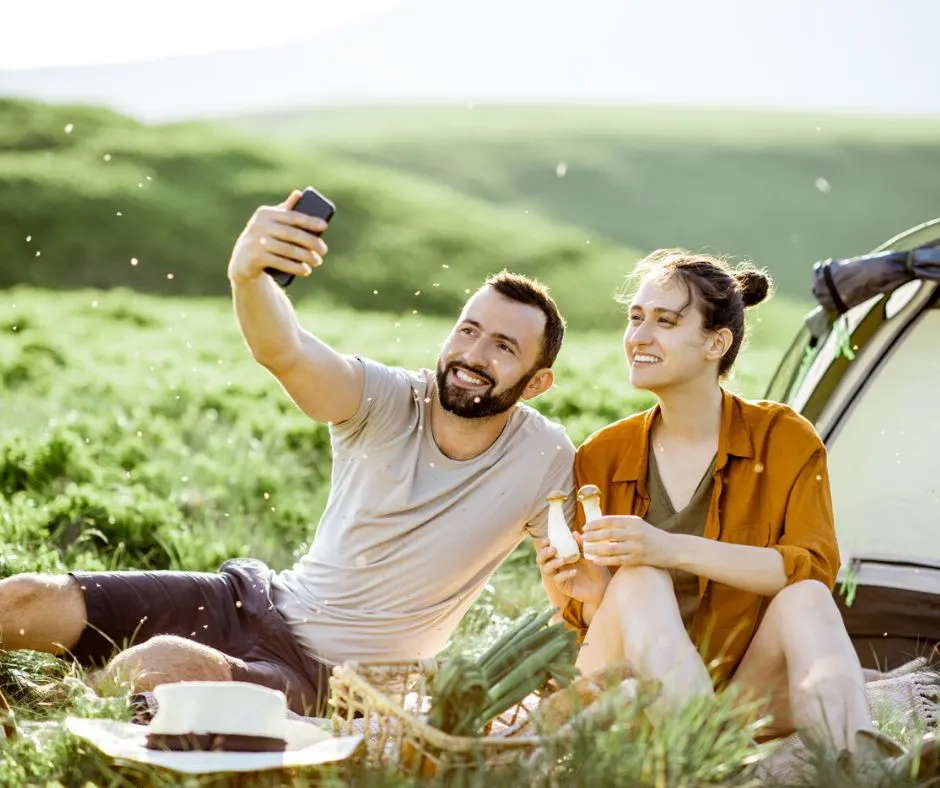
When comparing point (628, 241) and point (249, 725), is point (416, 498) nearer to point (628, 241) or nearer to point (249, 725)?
point (249, 725)

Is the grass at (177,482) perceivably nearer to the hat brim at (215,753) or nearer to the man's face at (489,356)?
the hat brim at (215,753)

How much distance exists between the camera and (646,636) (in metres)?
3.43

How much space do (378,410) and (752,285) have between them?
4.33 ft

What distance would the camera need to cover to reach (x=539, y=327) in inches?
163

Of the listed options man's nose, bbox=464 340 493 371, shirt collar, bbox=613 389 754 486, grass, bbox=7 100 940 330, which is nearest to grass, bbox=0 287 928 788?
shirt collar, bbox=613 389 754 486

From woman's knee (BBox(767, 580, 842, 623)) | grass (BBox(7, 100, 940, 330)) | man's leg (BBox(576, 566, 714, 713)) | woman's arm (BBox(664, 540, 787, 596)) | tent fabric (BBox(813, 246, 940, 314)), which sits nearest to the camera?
man's leg (BBox(576, 566, 714, 713))

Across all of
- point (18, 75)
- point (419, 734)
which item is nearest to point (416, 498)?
point (419, 734)

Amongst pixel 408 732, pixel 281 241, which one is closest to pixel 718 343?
pixel 281 241

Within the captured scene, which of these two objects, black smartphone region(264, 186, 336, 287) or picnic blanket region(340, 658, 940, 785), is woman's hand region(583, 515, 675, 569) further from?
black smartphone region(264, 186, 336, 287)

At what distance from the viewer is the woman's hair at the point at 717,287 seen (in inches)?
157

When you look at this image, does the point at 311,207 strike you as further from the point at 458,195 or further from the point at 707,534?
the point at 458,195

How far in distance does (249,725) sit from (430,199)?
84.9 ft

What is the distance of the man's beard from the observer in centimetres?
396

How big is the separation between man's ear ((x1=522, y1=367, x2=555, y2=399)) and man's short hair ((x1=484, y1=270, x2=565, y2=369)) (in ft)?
0.08
